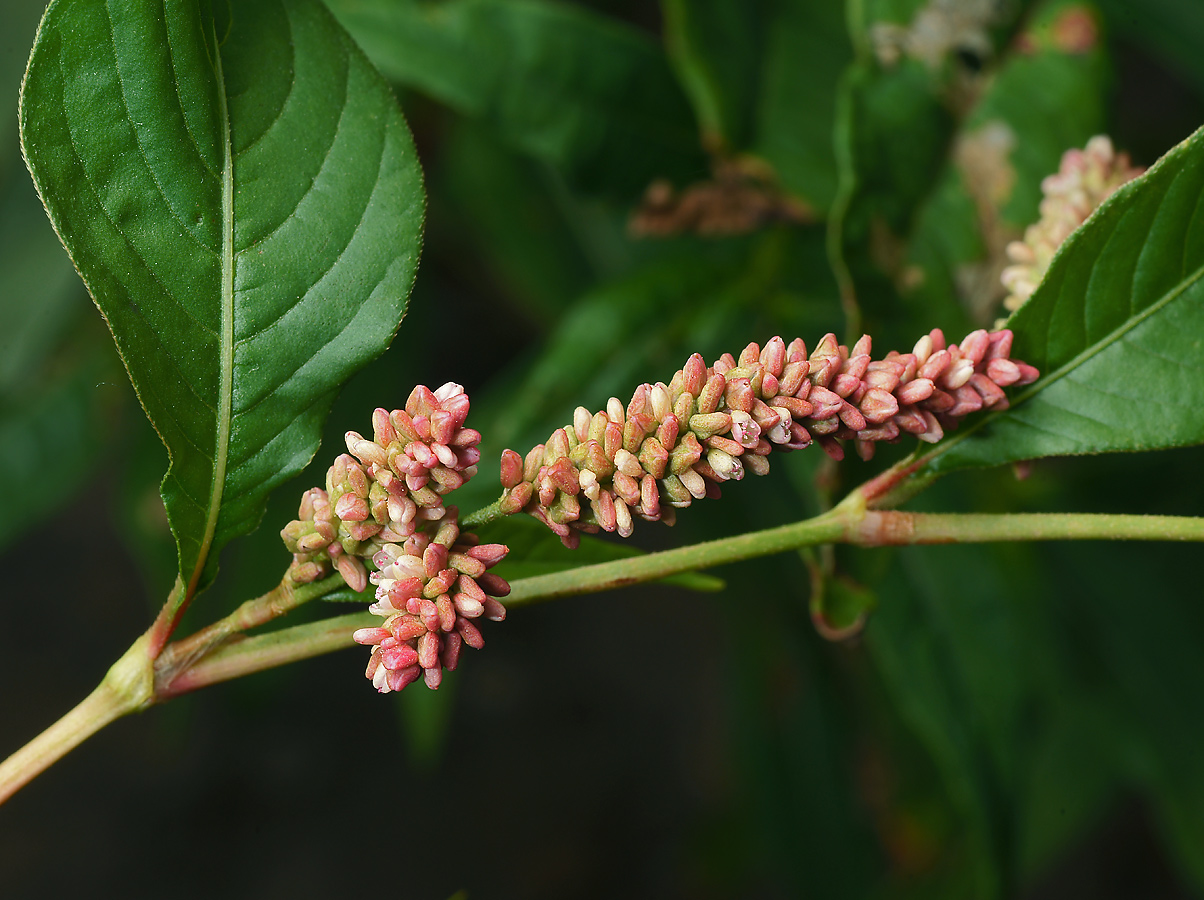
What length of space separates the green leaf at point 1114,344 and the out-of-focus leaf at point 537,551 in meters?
0.35

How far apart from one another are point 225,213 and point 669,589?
3.49m

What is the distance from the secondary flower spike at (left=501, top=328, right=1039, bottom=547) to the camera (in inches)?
32.7

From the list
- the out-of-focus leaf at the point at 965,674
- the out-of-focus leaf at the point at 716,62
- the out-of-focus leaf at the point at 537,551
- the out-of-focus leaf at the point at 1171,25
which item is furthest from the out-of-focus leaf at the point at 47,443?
the out-of-focus leaf at the point at 1171,25

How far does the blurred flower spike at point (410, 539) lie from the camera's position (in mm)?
793

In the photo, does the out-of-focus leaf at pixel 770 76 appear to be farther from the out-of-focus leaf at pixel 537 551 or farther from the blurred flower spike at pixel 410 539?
the blurred flower spike at pixel 410 539

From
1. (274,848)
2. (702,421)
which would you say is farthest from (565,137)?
(274,848)

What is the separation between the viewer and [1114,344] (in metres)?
1.00

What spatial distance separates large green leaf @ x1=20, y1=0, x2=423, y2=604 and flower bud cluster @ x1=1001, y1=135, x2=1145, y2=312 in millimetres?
677

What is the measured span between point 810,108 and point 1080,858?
3.72 metres

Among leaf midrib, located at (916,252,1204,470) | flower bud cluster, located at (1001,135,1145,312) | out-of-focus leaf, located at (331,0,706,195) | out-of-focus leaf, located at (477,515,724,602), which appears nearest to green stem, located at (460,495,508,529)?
out-of-focus leaf, located at (477,515,724,602)

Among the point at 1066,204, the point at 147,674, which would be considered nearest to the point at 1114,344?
the point at 1066,204

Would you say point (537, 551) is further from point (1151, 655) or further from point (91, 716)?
point (1151, 655)

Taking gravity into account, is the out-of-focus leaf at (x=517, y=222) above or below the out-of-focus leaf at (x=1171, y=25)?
above

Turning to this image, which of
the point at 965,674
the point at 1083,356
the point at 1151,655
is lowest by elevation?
the point at 1151,655
